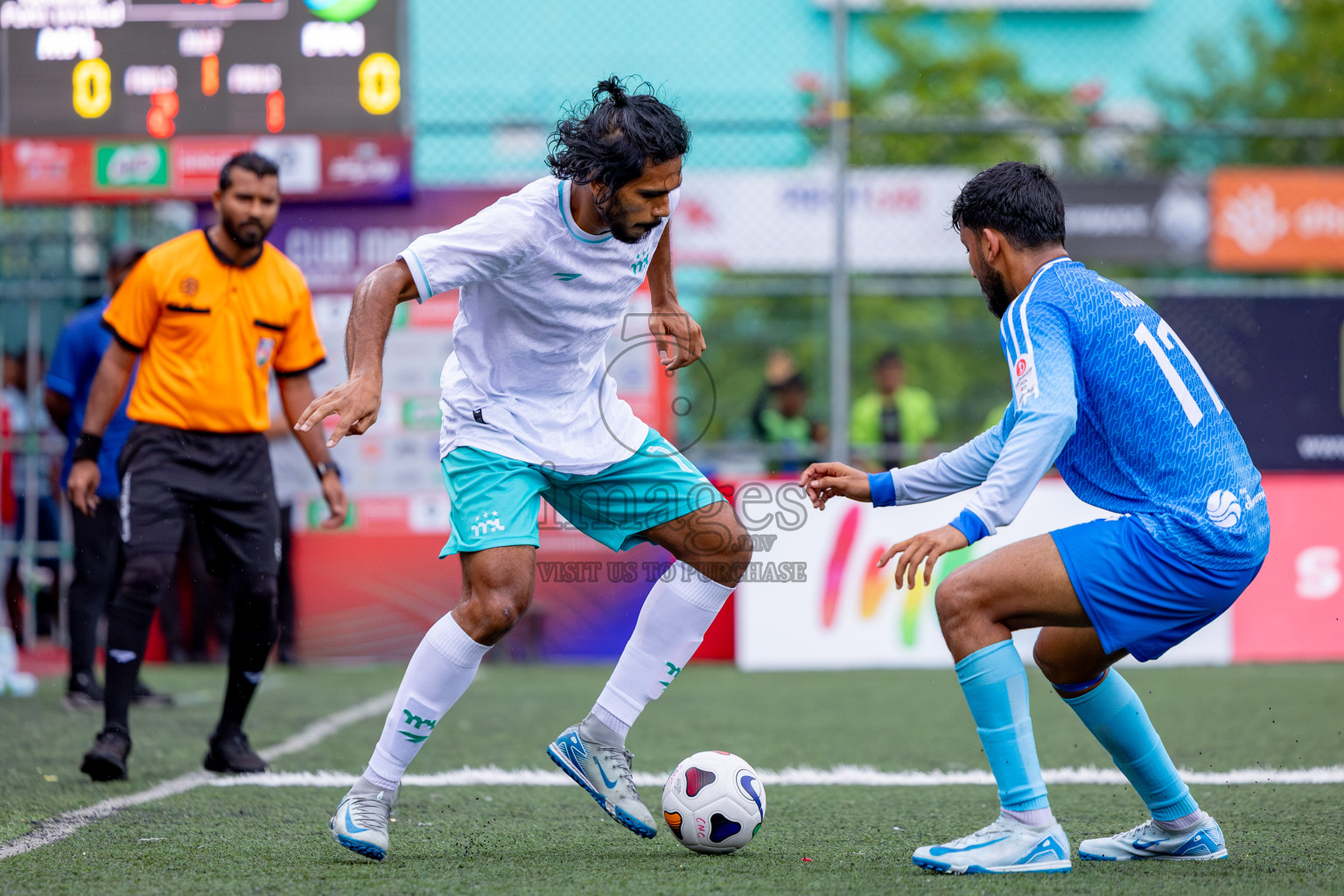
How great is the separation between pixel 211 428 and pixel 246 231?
2.27ft

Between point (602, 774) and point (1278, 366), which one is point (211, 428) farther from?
point (1278, 366)

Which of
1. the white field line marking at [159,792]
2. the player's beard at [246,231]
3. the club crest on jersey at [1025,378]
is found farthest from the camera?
the player's beard at [246,231]

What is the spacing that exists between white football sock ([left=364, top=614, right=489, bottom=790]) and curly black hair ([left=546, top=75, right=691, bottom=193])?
3.81ft

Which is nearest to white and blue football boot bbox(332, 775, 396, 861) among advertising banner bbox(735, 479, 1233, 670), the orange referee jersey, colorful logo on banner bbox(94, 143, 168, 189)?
the orange referee jersey

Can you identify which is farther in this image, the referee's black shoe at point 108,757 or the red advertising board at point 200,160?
the red advertising board at point 200,160

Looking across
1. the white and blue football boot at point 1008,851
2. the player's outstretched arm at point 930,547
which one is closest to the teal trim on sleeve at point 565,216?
the player's outstretched arm at point 930,547

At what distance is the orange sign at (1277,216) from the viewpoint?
390 inches

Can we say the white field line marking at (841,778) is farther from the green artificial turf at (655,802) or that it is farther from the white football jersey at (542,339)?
the white football jersey at (542,339)

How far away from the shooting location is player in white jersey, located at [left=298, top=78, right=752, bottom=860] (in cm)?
354

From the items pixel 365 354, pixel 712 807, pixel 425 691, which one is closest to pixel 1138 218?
pixel 712 807

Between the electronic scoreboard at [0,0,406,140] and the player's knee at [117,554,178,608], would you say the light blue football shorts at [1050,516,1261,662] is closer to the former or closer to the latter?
the player's knee at [117,554,178,608]

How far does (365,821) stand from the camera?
3.49 m

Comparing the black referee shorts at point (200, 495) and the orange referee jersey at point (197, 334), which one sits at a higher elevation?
the orange referee jersey at point (197, 334)

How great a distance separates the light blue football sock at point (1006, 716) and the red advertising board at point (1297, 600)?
19.8 feet
